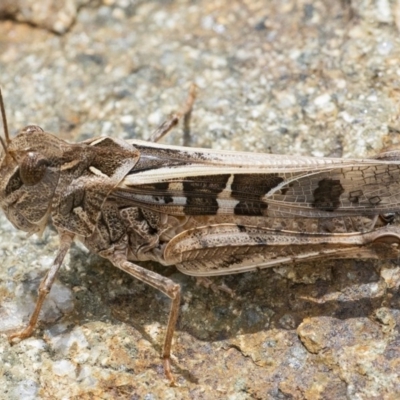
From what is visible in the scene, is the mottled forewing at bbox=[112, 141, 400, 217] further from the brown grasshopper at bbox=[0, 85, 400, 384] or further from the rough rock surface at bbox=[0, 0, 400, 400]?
the rough rock surface at bbox=[0, 0, 400, 400]

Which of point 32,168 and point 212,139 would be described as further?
point 212,139

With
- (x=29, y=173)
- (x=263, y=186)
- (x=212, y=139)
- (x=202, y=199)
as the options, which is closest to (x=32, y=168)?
(x=29, y=173)

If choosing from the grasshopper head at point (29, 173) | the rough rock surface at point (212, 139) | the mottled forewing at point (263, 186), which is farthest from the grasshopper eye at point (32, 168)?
the rough rock surface at point (212, 139)

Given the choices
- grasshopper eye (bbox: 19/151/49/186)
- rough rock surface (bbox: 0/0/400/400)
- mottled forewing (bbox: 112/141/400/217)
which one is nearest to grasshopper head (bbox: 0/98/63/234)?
grasshopper eye (bbox: 19/151/49/186)

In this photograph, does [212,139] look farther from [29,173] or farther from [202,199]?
[29,173]

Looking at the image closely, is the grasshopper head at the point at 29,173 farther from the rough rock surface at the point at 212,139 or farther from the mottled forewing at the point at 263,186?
the rough rock surface at the point at 212,139

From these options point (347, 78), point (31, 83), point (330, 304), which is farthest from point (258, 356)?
point (31, 83)

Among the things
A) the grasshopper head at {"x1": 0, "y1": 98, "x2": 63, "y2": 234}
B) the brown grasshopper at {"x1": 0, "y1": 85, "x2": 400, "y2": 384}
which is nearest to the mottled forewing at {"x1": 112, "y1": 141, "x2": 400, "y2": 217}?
the brown grasshopper at {"x1": 0, "y1": 85, "x2": 400, "y2": 384}

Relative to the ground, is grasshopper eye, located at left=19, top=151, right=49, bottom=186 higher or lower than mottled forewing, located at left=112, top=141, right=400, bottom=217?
Result: higher
